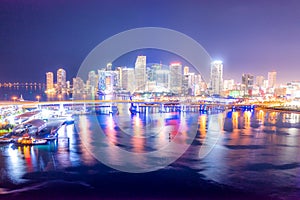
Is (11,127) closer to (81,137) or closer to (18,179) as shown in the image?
(81,137)

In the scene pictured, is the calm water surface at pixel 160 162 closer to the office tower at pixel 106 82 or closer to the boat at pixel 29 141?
the boat at pixel 29 141

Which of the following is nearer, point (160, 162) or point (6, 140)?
point (160, 162)

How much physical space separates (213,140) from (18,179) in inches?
248

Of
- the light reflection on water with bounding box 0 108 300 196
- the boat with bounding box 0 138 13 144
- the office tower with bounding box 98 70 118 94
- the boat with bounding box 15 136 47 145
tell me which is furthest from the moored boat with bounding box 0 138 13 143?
the office tower with bounding box 98 70 118 94

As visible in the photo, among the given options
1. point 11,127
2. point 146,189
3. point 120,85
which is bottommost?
point 146,189

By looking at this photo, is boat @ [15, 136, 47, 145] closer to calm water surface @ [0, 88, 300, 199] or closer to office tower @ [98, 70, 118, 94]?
calm water surface @ [0, 88, 300, 199]

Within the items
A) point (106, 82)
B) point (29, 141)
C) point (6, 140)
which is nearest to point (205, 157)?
point (29, 141)

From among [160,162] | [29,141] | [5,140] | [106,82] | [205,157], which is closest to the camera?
[160,162]

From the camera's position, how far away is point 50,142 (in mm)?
8969

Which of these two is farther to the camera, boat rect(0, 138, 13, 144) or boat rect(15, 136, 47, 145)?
boat rect(0, 138, 13, 144)

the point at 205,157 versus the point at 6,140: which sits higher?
the point at 6,140

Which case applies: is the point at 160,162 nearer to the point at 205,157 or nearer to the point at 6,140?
the point at 205,157

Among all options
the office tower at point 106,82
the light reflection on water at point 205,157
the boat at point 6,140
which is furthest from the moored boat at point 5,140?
the office tower at point 106,82

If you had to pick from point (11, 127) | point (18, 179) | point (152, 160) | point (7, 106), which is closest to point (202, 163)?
point (152, 160)
